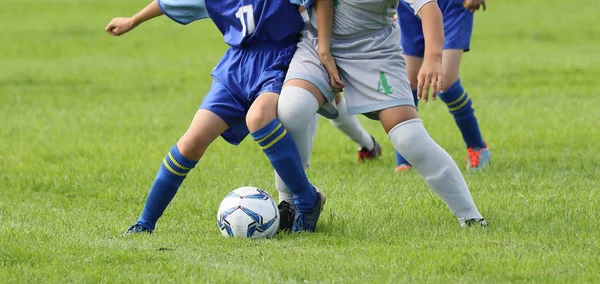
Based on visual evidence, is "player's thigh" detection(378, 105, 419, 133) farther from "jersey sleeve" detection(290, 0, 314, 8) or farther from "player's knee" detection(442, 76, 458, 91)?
"player's knee" detection(442, 76, 458, 91)

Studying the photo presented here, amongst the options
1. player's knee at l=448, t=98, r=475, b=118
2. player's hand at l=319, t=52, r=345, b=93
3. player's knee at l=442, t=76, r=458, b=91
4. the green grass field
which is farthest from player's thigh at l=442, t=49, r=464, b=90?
player's hand at l=319, t=52, r=345, b=93

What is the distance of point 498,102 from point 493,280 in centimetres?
815

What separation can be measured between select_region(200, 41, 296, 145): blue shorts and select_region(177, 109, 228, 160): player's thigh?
0.04 meters

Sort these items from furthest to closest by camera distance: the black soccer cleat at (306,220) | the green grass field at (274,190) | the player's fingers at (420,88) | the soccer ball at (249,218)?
the black soccer cleat at (306,220) < the soccer ball at (249,218) < the player's fingers at (420,88) < the green grass field at (274,190)

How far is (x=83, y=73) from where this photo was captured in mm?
15859

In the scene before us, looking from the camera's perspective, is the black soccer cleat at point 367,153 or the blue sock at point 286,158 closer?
the blue sock at point 286,158

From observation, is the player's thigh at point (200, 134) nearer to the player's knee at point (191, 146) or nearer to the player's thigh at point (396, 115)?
the player's knee at point (191, 146)

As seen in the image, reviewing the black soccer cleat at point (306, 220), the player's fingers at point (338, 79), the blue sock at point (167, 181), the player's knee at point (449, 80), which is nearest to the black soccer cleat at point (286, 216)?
the black soccer cleat at point (306, 220)

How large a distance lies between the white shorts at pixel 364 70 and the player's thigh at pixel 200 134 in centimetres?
45

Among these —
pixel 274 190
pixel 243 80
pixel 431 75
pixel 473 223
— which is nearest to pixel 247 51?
pixel 243 80

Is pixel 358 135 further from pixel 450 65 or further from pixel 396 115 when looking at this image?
pixel 396 115

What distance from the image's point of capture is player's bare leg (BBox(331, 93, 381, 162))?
8.04 m

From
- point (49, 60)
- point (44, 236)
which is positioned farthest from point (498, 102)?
point (49, 60)

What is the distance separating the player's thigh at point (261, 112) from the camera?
509cm
